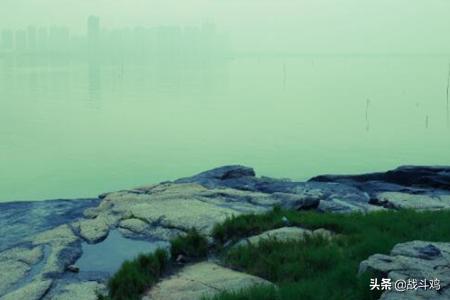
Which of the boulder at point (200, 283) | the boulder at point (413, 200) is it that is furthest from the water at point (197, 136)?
the boulder at point (200, 283)

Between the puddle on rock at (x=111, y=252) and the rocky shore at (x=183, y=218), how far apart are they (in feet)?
0.48

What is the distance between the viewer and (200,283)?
26.5ft

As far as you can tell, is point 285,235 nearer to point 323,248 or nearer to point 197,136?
point 323,248

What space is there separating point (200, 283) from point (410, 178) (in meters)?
11.0

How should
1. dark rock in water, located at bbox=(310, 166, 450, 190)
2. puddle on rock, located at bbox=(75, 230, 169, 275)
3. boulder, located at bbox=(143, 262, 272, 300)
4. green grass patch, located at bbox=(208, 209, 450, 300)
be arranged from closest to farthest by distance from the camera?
green grass patch, located at bbox=(208, 209, 450, 300), boulder, located at bbox=(143, 262, 272, 300), puddle on rock, located at bbox=(75, 230, 169, 275), dark rock in water, located at bbox=(310, 166, 450, 190)

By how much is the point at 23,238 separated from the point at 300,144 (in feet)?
72.8

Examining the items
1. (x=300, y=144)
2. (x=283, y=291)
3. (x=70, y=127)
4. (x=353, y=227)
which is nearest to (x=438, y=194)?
(x=353, y=227)

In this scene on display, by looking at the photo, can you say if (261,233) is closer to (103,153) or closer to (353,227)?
(353,227)

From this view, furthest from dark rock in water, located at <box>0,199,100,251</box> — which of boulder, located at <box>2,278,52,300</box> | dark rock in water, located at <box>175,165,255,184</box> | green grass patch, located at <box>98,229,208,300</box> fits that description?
green grass patch, located at <box>98,229,208,300</box>

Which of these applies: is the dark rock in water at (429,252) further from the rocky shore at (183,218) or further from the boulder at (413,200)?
the boulder at (413,200)

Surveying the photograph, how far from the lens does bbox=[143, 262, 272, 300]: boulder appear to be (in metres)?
7.71

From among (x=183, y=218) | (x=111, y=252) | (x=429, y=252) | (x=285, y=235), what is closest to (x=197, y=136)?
(x=183, y=218)

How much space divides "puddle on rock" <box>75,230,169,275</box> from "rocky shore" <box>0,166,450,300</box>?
0.15 metres

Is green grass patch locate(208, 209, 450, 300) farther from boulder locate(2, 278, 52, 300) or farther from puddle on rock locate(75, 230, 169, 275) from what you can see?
boulder locate(2, 278, 52, 300)
